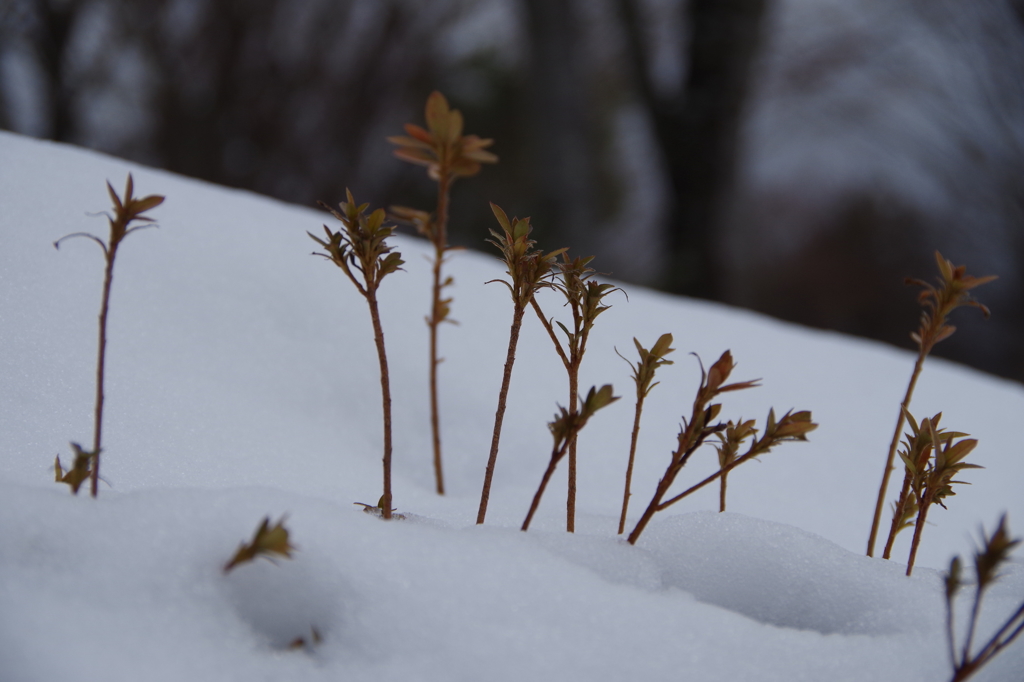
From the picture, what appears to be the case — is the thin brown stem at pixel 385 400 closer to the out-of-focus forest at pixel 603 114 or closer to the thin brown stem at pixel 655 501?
the thin brown stem at pixel 655 501

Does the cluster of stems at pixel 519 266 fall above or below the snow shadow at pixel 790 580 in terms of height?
above

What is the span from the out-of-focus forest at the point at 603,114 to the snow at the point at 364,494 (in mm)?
2981

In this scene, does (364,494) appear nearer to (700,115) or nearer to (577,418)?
(577,418)

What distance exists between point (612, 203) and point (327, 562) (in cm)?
916

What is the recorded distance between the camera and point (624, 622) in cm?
50

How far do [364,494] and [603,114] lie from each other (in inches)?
340

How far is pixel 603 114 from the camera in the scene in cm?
863

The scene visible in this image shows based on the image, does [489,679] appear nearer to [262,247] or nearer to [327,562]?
[327,562]

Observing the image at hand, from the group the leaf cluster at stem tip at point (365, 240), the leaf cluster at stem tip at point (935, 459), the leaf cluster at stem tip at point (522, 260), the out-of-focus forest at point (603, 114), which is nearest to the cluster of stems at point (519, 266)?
the leaf cluster at stem tip at point (522, 260)

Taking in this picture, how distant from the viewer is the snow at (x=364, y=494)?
46cm

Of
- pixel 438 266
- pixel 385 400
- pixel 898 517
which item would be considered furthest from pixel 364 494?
pixel 898 517

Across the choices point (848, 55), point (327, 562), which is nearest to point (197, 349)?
point (327, 562)

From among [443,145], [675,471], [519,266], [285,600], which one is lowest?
[285,600]

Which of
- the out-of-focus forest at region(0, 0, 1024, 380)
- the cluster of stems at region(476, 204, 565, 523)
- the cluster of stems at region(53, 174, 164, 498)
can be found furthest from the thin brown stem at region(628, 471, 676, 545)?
the out-of-focus forest at region(0, 0, 1024, 380)
